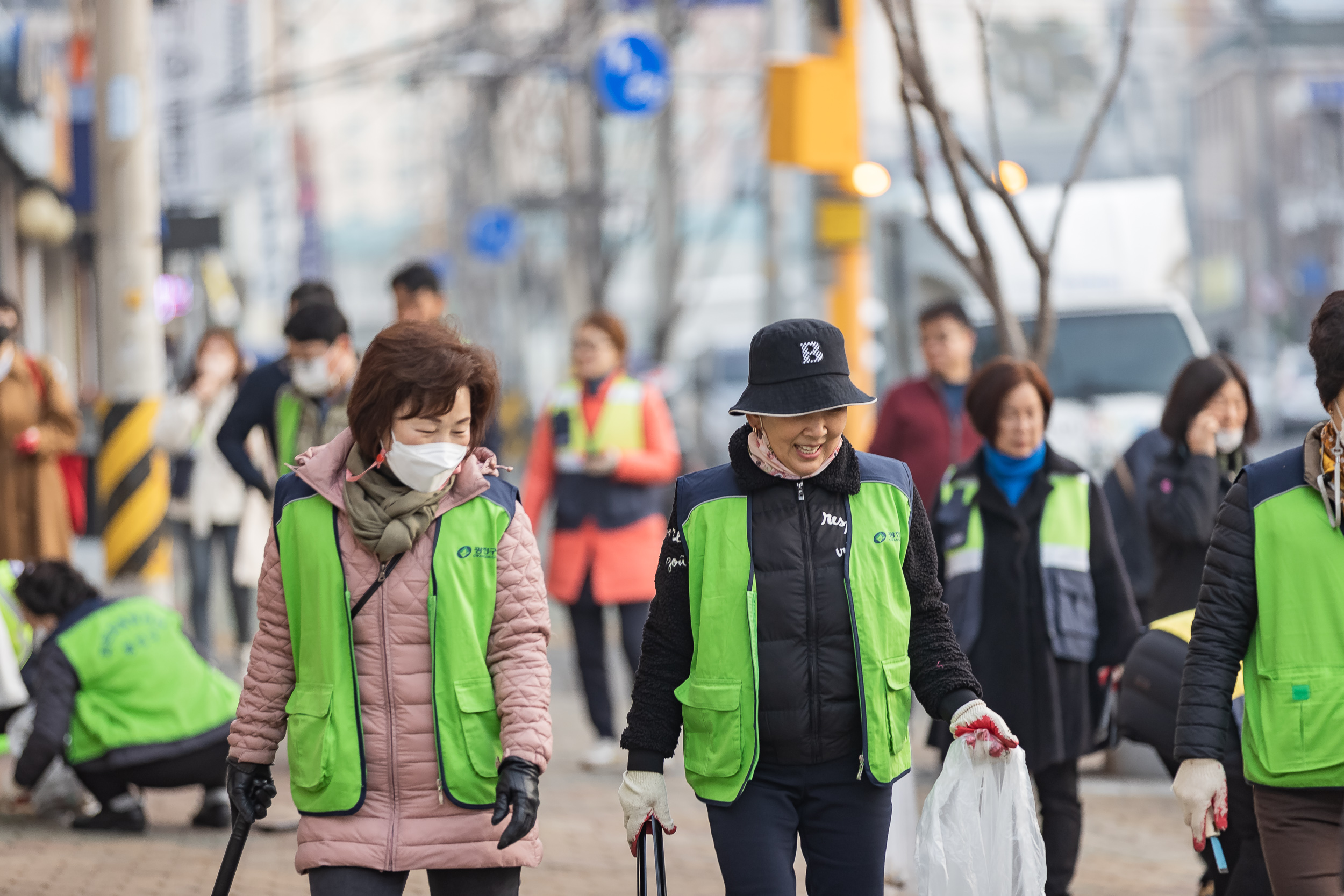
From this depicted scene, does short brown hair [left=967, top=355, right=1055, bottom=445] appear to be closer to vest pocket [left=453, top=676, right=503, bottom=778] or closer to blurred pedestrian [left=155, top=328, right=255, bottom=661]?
vest pocket [left=453, top=676, right=503, bottom=778]

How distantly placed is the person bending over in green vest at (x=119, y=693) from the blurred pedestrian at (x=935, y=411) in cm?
304

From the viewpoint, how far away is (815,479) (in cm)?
398

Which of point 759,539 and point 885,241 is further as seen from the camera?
point 885,241

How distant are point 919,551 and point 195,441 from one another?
7608 mm

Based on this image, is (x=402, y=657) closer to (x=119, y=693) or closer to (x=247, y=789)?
(x=247, y=789)

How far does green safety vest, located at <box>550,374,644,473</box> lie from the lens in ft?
28.4

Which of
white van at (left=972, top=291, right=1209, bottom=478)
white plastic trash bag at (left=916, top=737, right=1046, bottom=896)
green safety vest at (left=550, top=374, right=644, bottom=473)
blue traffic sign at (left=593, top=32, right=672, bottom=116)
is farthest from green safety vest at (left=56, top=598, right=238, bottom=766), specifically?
blue traffic sign at (left=593, top=32, right=672, bottom=116)

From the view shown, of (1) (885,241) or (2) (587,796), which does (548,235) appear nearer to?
(1) (885,241)

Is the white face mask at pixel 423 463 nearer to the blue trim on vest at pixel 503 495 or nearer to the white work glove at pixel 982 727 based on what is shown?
the blue trim on vest at pixel 503 495

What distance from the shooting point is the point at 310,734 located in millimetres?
3836

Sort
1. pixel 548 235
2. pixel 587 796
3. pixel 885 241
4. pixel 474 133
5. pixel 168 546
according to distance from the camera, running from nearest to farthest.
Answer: pixel 587 796, pixel 168 546, pixel 885 241, pixel 474 133, pixel 548 235

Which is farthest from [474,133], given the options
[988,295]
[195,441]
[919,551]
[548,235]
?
[919,551]

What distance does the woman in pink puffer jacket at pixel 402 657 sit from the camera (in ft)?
12.5

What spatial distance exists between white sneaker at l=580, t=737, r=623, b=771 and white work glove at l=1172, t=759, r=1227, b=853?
4.84 meters
